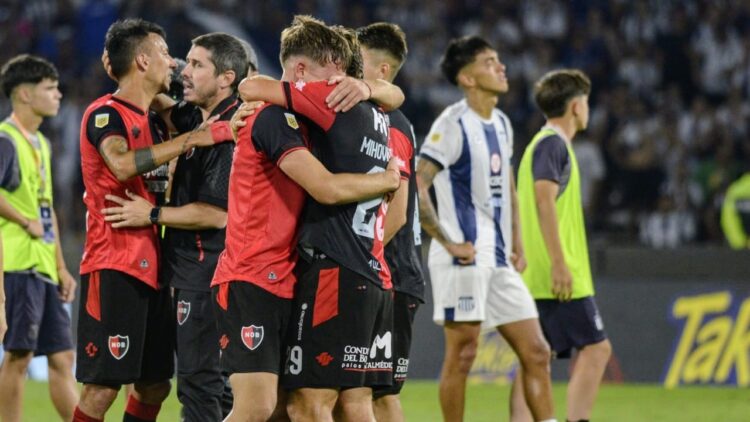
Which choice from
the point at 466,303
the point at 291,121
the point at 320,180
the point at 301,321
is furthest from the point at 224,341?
Answer: the point at 466,303

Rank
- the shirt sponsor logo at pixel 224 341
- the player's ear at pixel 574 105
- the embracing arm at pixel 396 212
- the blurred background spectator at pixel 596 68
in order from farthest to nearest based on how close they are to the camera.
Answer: the blurred background spectator at pixel 596 68 → the player's ear at pixel 574 105 → the embracing arm at pixel 396 212 → the shirt sponsor logo at pixel 224 341

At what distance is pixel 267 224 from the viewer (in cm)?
552

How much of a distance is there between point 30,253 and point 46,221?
A: 0.29 metres

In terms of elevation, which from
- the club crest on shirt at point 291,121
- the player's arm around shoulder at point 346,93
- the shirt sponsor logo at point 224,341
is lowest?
the shirt sponsor logo at point 224,341

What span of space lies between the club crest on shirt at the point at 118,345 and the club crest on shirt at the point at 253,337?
1.49 metres

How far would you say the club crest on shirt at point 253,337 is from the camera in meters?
5.47

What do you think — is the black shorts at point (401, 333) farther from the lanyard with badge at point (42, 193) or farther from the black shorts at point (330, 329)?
the lanyard with badge at point (42, 193)

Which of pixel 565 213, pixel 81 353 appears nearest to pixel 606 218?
pixel 565 213

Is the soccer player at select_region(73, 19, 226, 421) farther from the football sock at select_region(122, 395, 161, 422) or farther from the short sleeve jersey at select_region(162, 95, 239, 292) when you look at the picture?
the short sleeve jersey at select_region(162, 95, 239, 292)

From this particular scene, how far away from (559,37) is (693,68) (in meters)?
1.91

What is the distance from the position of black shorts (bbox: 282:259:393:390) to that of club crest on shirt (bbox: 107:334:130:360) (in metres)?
1.56

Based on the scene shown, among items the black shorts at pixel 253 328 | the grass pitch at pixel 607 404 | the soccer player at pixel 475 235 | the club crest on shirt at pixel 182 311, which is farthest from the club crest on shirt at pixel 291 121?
the grass pitch at pixel 607 404

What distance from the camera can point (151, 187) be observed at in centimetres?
699

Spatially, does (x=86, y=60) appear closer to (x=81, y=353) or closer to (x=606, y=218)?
(x=606, y=218)
